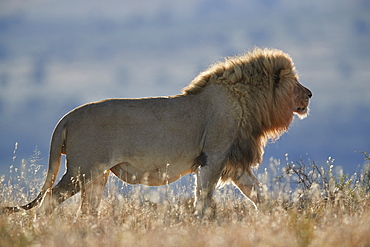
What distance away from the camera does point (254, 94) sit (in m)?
7.23

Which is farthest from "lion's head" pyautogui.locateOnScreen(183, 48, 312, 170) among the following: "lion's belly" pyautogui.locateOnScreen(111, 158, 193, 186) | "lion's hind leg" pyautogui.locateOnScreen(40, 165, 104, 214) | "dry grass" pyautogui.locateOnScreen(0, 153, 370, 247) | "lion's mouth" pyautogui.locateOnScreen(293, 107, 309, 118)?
"lion's hind leg" pyautogui.locateOnScreen(40, 165, 104, 214)

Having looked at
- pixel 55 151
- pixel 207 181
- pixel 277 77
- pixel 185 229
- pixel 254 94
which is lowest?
pixel 185 229

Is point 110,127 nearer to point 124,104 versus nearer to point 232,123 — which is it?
point 124,104

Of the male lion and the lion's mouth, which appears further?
the lion's mouth

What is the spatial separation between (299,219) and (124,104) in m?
2.72

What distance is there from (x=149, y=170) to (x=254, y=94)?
173 centimetres

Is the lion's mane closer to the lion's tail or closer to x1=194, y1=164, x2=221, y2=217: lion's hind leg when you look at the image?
x1=194, y1=164, x2=221, y2=217: lion's hind leg

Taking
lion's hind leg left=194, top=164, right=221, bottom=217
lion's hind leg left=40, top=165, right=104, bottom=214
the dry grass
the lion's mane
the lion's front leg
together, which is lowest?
the dry grass

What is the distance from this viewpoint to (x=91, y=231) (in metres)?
4.79

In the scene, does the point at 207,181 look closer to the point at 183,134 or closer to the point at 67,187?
the point at 183,134

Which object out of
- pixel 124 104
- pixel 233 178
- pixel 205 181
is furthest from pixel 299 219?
pixel 124 104

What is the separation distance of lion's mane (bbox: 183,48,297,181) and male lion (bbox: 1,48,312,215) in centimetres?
1

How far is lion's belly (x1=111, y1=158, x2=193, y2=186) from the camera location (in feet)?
22.1

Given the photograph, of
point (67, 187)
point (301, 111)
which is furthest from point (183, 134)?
point (301, 111)
